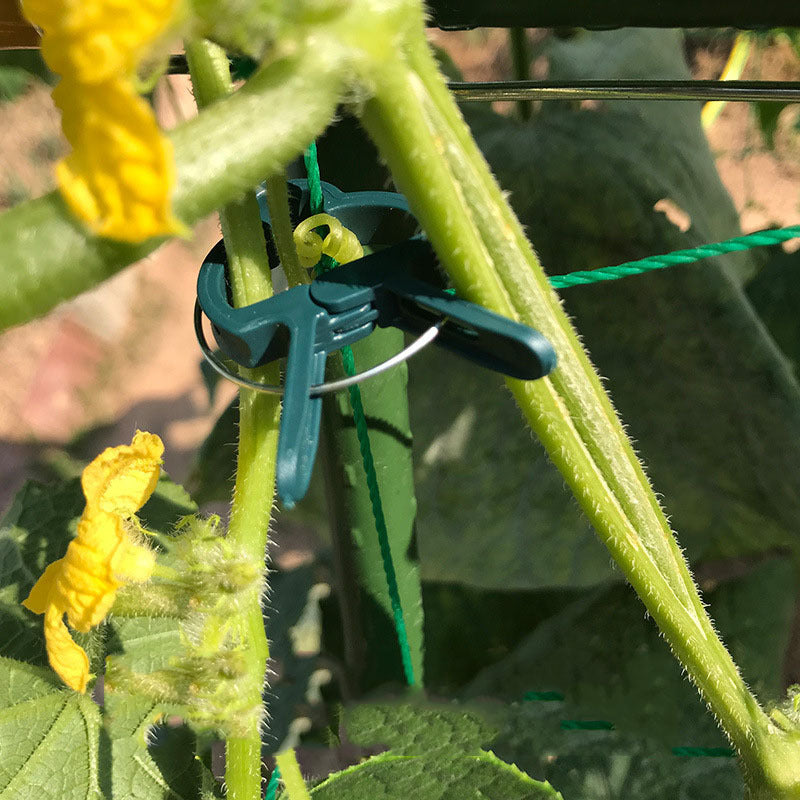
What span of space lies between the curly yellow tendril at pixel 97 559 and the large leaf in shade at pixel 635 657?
0.91 meters

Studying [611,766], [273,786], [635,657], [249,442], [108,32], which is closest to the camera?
[108,32]

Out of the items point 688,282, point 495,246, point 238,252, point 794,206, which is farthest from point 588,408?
point 794,206

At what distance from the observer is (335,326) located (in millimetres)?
515

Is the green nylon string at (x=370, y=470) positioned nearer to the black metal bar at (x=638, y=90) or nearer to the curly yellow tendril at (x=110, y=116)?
the black metal bar at (x=638, y=90)

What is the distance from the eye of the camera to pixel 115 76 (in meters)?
0.34

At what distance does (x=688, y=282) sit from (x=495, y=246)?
2.55 ft

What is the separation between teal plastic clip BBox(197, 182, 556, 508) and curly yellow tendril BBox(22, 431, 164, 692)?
0.10m

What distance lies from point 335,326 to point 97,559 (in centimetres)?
19

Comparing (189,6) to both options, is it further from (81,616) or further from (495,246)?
(81,616)

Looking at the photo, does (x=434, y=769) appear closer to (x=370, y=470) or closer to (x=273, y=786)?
(x=273, y=786)

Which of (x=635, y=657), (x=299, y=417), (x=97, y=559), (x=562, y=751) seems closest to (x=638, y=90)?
(x=299, y=417)

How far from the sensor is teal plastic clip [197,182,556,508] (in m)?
0.46

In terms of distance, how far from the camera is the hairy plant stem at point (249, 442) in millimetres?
534

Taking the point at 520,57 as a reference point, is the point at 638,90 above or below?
above
